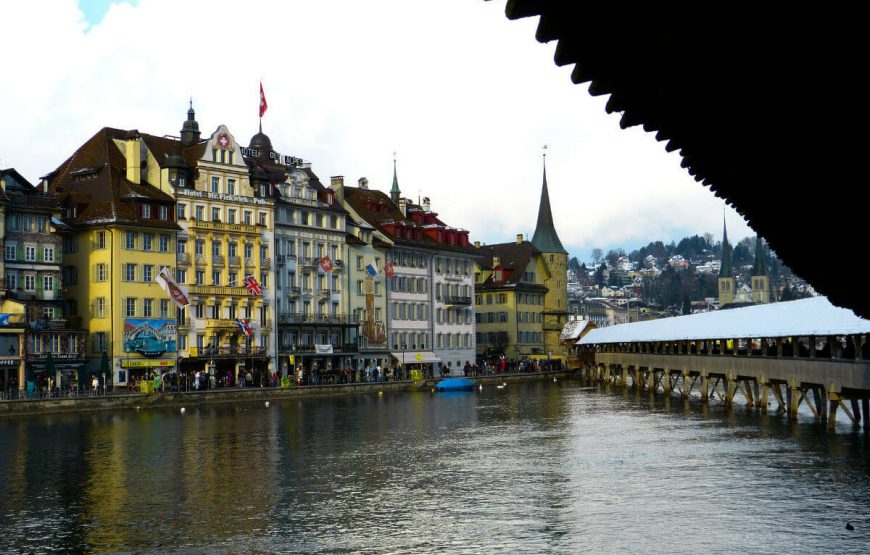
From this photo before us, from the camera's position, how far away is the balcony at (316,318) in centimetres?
9841

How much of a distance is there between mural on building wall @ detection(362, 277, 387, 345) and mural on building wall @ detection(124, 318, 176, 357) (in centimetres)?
2612

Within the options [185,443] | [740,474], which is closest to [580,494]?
[740,474]

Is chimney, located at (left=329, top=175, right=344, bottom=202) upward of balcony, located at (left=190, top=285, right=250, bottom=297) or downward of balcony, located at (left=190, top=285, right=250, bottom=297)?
upward

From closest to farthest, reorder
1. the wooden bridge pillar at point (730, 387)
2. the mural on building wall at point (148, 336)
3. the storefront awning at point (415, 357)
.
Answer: the wooden bridge pillar at point (730, 387) → the mural on building wall at point (148, 336) → the storefront awning at point (415, 357)

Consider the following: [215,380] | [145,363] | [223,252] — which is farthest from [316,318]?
[145,363]

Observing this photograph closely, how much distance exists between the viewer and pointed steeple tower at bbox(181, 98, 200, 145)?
97.1 m

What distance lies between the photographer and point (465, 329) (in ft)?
414

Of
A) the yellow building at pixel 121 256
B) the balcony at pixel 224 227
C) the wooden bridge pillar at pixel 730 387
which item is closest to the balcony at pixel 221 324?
the yellow building at pixel 121 256

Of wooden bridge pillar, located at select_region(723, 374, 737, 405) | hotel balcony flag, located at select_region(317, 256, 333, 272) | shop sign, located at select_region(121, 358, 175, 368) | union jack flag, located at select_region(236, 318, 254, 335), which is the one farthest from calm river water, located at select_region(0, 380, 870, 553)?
hotel balcony flag, located at select_region(317, 256, 333, 272)

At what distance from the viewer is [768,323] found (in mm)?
60188

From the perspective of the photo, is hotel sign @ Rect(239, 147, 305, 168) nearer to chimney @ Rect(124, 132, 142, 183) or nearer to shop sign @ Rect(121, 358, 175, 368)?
chimney @ Rect(124, 132, 142, 183)

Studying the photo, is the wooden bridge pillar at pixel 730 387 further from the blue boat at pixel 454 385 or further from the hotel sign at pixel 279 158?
the hotel sign at pixel 279 158

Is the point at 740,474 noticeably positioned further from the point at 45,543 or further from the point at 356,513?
the point at 45,543

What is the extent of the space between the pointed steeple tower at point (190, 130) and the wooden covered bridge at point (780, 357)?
40809 millimetres
